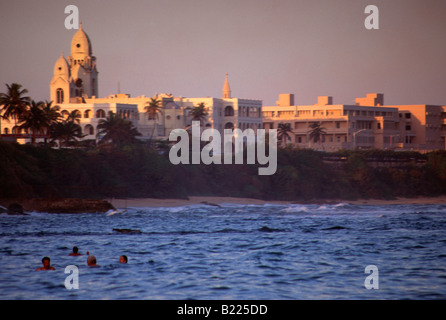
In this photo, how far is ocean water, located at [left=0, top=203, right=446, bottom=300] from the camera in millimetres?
28062

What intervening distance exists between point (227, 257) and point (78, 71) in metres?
111

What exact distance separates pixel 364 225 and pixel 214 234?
1392 centimetres

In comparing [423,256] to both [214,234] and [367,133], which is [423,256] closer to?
[214,234]

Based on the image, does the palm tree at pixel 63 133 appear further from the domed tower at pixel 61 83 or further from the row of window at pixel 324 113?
the row of window at pixel 324 113

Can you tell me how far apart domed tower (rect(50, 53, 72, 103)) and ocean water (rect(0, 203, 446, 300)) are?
3094 inches

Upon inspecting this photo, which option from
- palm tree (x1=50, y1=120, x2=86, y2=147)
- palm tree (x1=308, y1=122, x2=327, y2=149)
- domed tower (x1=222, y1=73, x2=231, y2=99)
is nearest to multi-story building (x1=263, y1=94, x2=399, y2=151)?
palm tree (x1=308, y1=122, x2=327, y2=149)

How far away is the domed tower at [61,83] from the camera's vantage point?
137750 mm

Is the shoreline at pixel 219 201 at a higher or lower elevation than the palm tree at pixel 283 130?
lower

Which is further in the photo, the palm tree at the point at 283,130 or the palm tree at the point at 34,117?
the palm tree at the point at 283,130

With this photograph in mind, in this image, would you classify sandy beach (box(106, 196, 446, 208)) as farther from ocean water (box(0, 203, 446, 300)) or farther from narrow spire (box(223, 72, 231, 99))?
narrow spire (box(223, 72, 231, 99))

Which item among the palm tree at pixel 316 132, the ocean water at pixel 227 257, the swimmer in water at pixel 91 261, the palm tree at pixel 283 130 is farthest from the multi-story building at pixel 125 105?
the swimmer in water at pixel 91 261

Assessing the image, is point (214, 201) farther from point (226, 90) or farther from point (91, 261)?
point (226, 90)

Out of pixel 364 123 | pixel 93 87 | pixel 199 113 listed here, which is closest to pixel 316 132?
pixel 364 123
